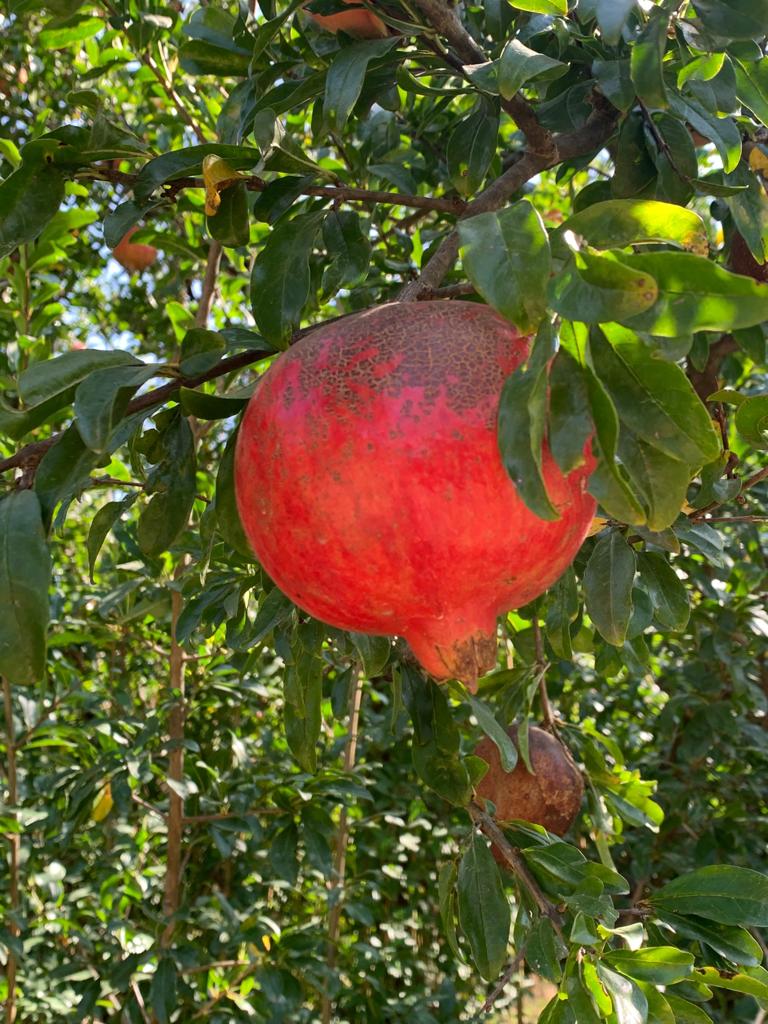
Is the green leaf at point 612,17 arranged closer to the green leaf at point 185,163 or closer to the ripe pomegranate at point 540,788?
the green leaf at point 185,163

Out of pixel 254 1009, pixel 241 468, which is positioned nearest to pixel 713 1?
pixel 241 468

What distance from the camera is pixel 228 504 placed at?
33.2 inches

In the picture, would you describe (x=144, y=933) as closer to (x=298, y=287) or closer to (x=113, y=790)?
(x=113, y=790)

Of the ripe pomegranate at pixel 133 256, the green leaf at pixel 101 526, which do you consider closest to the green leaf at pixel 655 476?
the green leaf at pixel 101 526

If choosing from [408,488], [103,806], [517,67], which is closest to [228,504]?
[408,488]

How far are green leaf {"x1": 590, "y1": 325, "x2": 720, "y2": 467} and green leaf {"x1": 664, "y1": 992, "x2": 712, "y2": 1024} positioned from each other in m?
0.57

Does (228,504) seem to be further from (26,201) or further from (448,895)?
(448,895)

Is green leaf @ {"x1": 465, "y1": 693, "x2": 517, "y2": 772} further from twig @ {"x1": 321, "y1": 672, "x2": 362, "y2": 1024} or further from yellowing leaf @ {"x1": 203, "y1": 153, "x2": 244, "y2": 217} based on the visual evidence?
twig @ {"x1": 321, "y1": 672, "x2": 362, "y2": 1024}

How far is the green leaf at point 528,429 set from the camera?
20.2 inches

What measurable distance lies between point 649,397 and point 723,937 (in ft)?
2.14

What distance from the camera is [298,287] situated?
0.79 metres

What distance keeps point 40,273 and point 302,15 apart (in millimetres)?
1044

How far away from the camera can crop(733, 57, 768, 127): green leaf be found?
2.77ft

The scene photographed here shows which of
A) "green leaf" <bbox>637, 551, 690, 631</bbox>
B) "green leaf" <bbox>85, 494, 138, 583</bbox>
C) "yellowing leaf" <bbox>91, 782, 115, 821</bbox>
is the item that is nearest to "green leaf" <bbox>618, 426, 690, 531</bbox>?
"green leaf" <bbox>85, 494, 138, 583</bbox>
